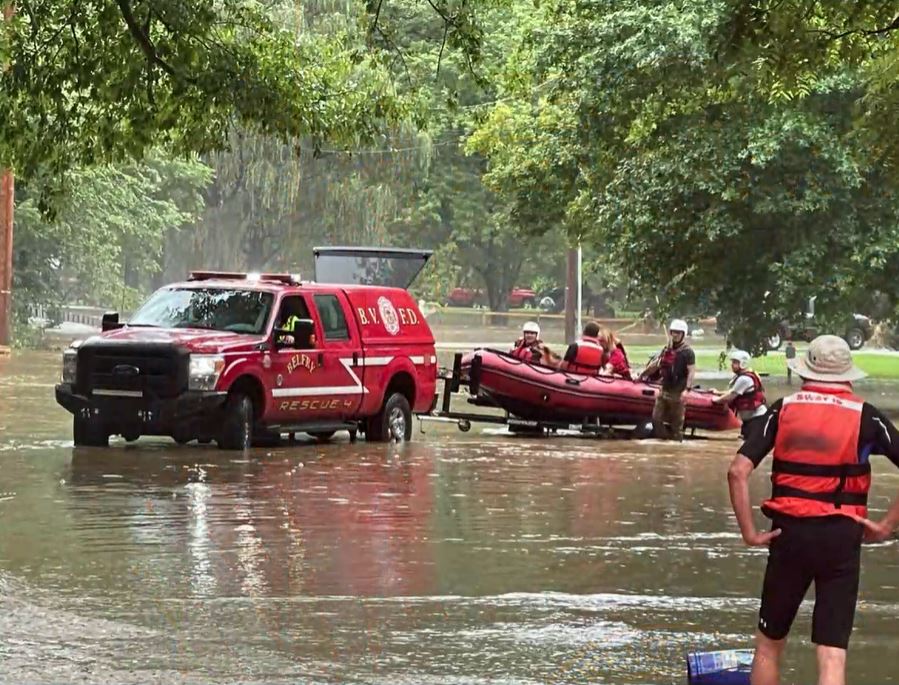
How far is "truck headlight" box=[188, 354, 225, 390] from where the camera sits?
65.3ft

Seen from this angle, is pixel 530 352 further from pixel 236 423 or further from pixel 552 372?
pixel 236 423

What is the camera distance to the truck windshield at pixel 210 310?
2116 centimetres

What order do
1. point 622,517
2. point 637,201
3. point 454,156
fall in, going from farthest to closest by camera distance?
point 454,156, point 637,201, point 622,517

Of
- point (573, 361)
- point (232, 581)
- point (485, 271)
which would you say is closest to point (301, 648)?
point (232, 581)

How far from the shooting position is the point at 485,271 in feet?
270

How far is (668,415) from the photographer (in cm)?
2562

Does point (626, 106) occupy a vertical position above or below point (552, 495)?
above

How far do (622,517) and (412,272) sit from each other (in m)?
15.1

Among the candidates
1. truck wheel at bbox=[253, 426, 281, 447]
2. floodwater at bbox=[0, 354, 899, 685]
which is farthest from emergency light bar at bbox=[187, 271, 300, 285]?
floodwater at bbox=[0, 354, 899, 685]

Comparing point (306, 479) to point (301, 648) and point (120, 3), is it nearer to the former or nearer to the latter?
point (120, 3)

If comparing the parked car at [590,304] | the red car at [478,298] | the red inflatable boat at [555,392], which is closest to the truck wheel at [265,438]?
the red inflatable boat at [555,392]

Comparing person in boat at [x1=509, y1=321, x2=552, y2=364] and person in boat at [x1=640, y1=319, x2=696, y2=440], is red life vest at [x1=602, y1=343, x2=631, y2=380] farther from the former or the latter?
person in boat at [x1=509, y1=321, x2=552, y2=364]

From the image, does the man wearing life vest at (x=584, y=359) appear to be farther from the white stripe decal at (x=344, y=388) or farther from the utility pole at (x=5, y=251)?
the utility pole at (x=5, y=251)

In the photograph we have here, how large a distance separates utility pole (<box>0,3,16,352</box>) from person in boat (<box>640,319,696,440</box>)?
73.3 feet
